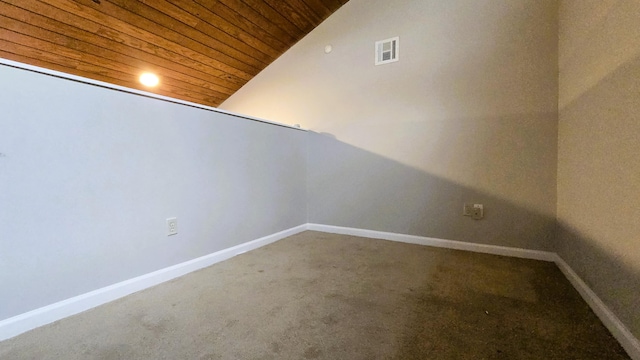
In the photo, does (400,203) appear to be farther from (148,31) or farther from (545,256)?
(148,31)

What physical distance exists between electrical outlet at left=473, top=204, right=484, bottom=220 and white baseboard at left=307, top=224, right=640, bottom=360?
0.77ft

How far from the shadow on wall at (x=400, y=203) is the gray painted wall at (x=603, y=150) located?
1.04 ft

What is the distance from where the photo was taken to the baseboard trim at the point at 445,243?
1.97 meters

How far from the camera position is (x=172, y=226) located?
1634 mm

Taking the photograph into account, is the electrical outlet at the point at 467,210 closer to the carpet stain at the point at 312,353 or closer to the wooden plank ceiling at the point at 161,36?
the carpet stain at the point at 312,353

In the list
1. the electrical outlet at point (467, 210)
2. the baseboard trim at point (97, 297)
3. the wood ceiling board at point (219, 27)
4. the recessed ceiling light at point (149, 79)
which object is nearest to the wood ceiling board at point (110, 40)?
the recessed ceiling light at point (149, 79)

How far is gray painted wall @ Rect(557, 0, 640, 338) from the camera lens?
0.94 m

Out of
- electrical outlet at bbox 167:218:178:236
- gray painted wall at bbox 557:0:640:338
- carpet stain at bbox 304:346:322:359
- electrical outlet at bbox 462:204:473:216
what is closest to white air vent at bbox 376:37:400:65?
gray painted wall at bbox 557:0:640:338

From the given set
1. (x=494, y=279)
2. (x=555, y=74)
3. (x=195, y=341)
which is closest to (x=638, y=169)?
(x=494, y=279)

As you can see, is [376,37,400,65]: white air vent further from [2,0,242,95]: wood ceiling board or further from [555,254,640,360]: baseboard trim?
[555,254,640,360]: baseboard trim

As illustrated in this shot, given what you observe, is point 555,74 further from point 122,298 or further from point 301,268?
point 122,298

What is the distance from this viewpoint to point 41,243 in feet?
3.71

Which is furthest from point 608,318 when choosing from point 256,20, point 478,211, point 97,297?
point 256,20

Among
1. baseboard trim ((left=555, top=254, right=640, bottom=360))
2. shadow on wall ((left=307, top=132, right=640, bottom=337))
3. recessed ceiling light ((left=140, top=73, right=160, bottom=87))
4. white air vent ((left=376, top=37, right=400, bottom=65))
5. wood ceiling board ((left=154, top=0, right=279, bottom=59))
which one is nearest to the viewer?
baseboard trim ((left=555, top=254, right=640, bottom=360))
